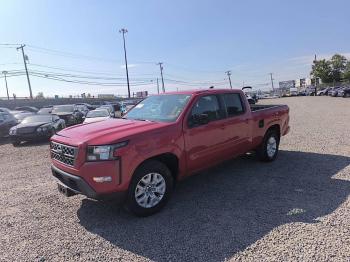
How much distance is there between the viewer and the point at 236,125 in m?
6.27

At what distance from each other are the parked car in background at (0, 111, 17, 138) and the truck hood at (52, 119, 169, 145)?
40.0ft

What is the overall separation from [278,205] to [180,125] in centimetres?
194

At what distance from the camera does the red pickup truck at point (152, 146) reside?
432cm

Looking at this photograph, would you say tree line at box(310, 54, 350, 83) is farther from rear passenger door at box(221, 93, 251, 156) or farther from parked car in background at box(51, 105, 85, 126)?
rear passenger door at box(221, 93, 251, 156)

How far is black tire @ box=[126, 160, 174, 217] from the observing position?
14.8 feet

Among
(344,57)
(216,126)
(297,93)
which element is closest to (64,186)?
(216,126)

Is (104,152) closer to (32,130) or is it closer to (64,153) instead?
(64,153)

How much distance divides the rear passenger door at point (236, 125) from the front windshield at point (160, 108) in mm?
979

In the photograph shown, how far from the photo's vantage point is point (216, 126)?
575cm

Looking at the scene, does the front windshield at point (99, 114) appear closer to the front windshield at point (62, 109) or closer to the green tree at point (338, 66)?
the front windshield at point (62, 109)

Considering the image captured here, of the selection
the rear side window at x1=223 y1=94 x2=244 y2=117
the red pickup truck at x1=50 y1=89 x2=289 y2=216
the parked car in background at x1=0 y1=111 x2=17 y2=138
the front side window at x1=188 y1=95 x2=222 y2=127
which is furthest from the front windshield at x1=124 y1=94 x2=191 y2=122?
the parked car in background at x1=0 y1=111 x2=17 y2=138

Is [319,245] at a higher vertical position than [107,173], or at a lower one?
lower

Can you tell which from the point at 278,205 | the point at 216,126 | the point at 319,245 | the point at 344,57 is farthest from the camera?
the point at 344,57

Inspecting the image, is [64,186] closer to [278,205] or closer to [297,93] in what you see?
[278,205]
